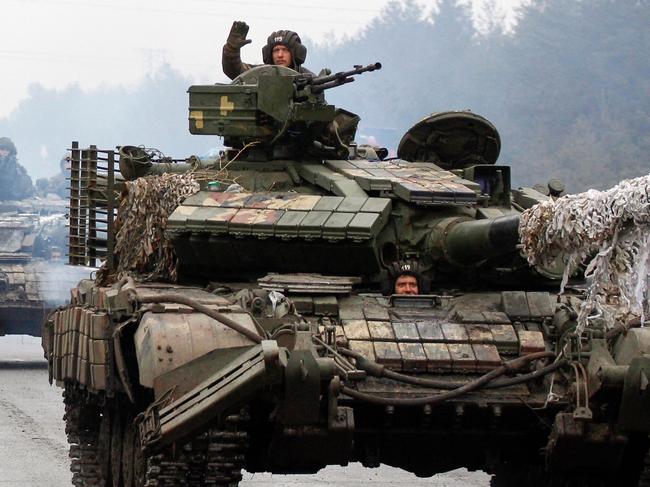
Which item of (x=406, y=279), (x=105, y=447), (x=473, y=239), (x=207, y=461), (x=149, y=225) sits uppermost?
(x=473, y=239)

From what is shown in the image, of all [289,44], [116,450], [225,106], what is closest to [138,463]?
[116,450]

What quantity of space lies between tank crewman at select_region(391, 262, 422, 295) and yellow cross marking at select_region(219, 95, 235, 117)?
9.59 feet

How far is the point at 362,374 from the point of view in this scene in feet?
49.4

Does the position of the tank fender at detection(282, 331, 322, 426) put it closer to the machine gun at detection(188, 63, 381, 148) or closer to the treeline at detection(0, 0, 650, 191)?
the machine gun at detection(188, 63, 381, 148)

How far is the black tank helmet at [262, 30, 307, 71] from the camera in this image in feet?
66.5

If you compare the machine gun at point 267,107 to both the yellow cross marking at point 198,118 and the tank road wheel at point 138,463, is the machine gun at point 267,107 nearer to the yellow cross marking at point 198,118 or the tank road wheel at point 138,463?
the yellow cross marking at point 198,118

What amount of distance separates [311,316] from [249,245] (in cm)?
122

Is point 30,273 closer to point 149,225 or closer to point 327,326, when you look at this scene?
point 149,225

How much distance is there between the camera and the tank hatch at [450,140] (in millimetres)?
19797

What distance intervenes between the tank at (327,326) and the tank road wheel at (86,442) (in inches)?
1.1

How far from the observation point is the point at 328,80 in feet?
61.1

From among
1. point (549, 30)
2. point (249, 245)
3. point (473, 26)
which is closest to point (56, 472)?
point (249, 245)

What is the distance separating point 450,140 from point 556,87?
20.9 metres

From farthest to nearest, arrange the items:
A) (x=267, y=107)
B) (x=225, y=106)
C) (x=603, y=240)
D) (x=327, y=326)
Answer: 1. (x=225, y=106)
2. (x=267, y=107)
3. (x=327, y=326)
4. (x=603, y=240)
